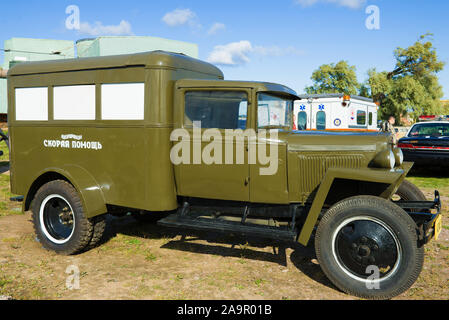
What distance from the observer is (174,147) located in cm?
440

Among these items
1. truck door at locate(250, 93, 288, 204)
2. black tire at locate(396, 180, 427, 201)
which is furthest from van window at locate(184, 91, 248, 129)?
black tire at locate(396, 180, 427, 201)

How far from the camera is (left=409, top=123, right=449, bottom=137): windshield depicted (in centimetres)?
1067

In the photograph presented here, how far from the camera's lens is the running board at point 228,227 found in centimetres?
390

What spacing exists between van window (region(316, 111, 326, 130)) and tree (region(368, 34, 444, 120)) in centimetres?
2320

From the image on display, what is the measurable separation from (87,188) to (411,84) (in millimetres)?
35925

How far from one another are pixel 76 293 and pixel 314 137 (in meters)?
2.96

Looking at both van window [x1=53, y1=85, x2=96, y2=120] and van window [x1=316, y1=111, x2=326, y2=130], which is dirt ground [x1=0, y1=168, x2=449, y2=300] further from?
van window [x1=316, y1=111, x2=326, y2=130]

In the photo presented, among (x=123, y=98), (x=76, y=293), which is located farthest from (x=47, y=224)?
(x=123, y=98)

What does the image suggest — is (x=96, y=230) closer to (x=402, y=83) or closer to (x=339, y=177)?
(x=339, y=177)

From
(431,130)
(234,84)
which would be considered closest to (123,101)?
(234,84)

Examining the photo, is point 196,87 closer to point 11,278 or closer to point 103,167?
point 103,167

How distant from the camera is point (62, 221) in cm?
489
